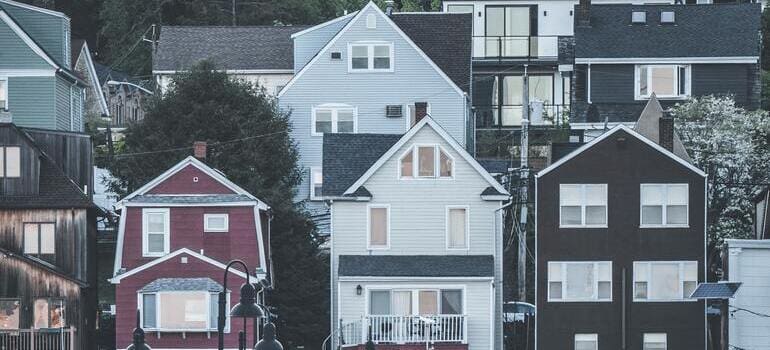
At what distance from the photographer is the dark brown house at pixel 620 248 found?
2921 inches

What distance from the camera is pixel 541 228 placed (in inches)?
2950

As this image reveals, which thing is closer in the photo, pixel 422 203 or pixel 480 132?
pixel 422 203

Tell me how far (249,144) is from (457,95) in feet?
33.0

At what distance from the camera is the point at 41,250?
7544 cm

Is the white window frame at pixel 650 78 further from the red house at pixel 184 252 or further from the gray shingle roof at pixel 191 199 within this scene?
the gray shingle roof at pixel 191 199

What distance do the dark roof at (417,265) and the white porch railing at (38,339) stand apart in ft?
29.2

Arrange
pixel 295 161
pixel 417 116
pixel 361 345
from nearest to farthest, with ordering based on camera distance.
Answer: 1. pixel 361 345
2. pixel 417 116
3. pixel 295 161

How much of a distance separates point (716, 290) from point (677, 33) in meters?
24.9

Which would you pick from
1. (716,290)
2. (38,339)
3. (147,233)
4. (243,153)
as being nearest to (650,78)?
(243,153)

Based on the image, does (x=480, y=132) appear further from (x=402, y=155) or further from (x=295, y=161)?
(x=402, y=155)

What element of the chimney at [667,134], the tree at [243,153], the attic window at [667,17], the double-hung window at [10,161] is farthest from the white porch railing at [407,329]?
the attic window at [667,17]

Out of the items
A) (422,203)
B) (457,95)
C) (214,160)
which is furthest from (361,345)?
(457,95)

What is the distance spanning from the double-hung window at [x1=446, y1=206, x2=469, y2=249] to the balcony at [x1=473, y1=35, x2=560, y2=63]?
24.2m

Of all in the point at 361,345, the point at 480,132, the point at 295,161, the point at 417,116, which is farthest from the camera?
the point at 480,132
